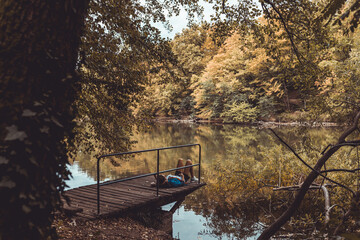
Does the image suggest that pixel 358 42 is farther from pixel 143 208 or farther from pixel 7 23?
pixel 7 23

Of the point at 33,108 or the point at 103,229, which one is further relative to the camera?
the point at 103,229

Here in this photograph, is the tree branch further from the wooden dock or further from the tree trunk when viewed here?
the wooden dock

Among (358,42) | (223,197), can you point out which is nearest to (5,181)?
(223,197)

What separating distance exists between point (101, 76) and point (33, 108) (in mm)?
3805

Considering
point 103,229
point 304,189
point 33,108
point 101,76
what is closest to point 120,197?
point 103,229

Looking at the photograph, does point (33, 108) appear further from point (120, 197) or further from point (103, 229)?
point (120, 197)

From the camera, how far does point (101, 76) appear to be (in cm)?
507

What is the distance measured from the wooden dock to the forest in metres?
0.97

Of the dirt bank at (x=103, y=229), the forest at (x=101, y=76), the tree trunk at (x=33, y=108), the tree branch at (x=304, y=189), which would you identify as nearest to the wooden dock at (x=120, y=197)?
the dirt bank at (x=103, y=229)

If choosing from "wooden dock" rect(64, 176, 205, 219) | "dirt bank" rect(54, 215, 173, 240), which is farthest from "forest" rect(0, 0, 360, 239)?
"dirt bank" rect(54, 215, 173, 240)

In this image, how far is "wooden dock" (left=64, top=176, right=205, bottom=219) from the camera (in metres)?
4.64

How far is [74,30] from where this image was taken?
66.6 inches

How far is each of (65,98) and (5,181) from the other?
1.91ft

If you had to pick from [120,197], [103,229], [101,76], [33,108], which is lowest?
[103,229]
